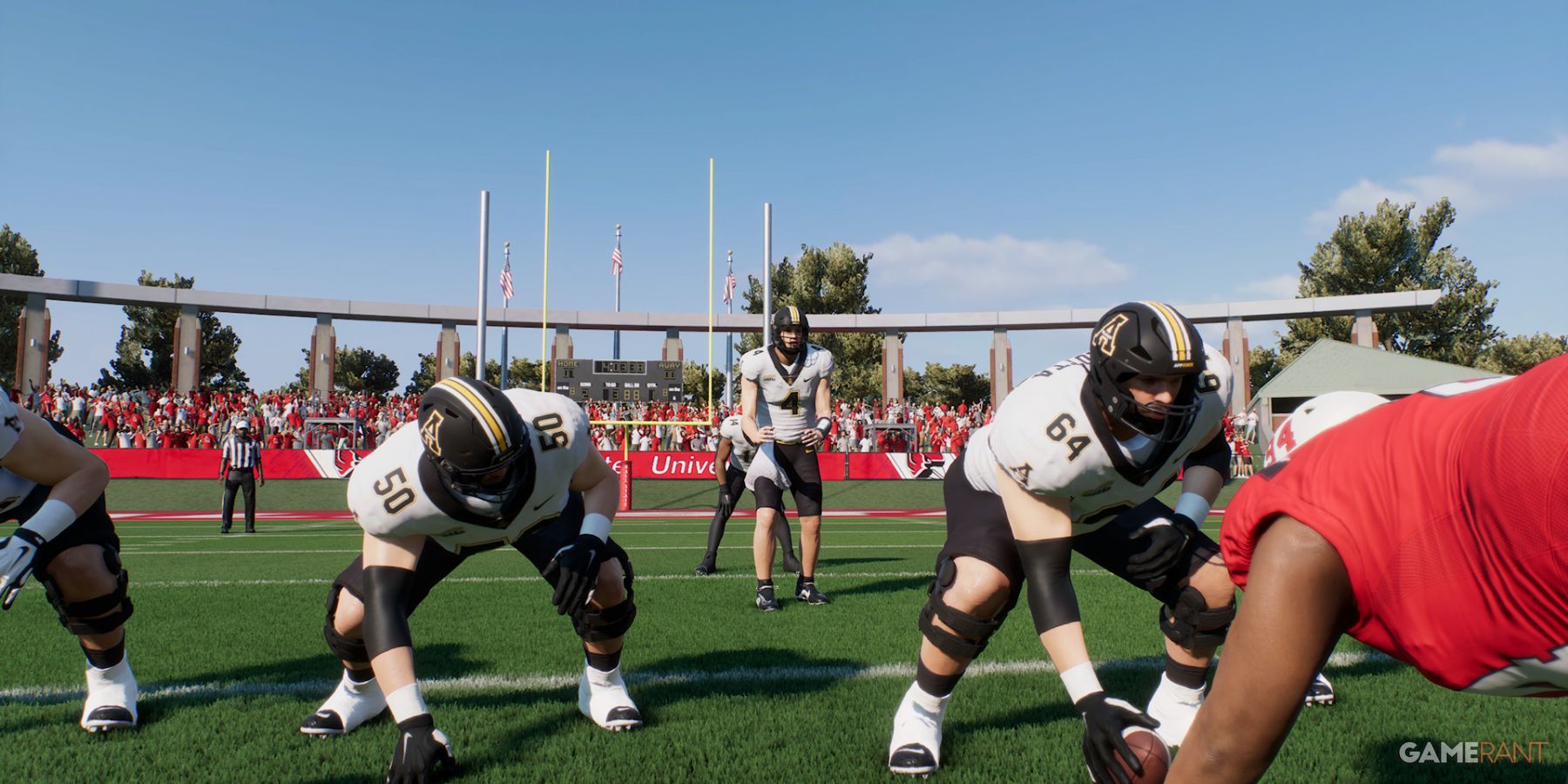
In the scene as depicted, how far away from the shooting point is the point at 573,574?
11.7ft

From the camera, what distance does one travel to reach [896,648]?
5246 millimetres

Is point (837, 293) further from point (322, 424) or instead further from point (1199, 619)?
point (1199, 619)

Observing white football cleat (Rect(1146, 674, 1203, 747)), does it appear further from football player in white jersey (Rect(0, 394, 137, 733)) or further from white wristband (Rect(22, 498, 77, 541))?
white wristband (Rect(22, 498, 77, 541))

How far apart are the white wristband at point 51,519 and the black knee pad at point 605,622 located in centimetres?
214

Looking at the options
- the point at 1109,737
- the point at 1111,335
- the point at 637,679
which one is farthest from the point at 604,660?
the point at 1111,335

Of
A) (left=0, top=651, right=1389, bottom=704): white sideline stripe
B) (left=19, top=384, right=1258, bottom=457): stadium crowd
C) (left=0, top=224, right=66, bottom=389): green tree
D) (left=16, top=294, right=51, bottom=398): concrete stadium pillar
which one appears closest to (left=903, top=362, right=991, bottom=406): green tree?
(left=19, top=384, right=1258, bottom=457): stadium crowd

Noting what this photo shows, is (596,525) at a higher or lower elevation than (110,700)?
higher

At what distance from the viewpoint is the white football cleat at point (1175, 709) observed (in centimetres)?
369

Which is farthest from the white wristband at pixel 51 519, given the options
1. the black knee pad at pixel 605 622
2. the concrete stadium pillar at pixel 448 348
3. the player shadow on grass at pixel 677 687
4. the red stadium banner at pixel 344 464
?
the concrete stadium pillar at pixel 448 348

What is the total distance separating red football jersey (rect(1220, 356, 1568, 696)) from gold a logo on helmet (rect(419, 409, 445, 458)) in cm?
245

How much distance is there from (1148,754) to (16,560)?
417 centimetres

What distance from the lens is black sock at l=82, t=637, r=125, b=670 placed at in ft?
12.9

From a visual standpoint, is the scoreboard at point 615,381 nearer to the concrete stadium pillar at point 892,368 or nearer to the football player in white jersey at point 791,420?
the concrete stadium pillar at point 892,368

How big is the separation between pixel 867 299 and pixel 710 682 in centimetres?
4692
